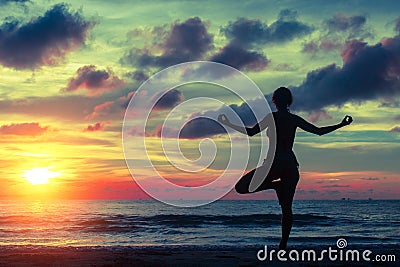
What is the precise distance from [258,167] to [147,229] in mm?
25588

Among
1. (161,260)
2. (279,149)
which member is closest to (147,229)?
(161,260)

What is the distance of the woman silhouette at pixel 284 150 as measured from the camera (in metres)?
7.13

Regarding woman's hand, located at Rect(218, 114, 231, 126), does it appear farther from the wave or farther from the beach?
the wave

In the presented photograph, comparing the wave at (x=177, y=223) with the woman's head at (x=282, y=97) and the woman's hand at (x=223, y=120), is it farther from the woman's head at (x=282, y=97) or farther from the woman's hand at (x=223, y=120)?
the woman's hand at (x=223, y=120)

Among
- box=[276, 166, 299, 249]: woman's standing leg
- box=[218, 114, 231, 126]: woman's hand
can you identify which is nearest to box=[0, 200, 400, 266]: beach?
box=[276, 166, 299, 249]: woman's standing leg

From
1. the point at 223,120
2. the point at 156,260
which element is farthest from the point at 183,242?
the point at 223,120

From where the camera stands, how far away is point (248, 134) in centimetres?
706

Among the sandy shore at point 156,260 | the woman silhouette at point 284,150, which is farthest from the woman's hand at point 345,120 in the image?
the sandy shore at point 156,260

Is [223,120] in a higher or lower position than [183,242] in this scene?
higher

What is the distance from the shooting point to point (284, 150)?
732 cm

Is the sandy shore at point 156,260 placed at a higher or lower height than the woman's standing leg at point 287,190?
lower

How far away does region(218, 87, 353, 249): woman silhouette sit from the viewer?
7.13 m

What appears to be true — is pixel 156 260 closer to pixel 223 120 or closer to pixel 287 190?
pixel 287 190

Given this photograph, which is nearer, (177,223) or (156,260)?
(156,260)
